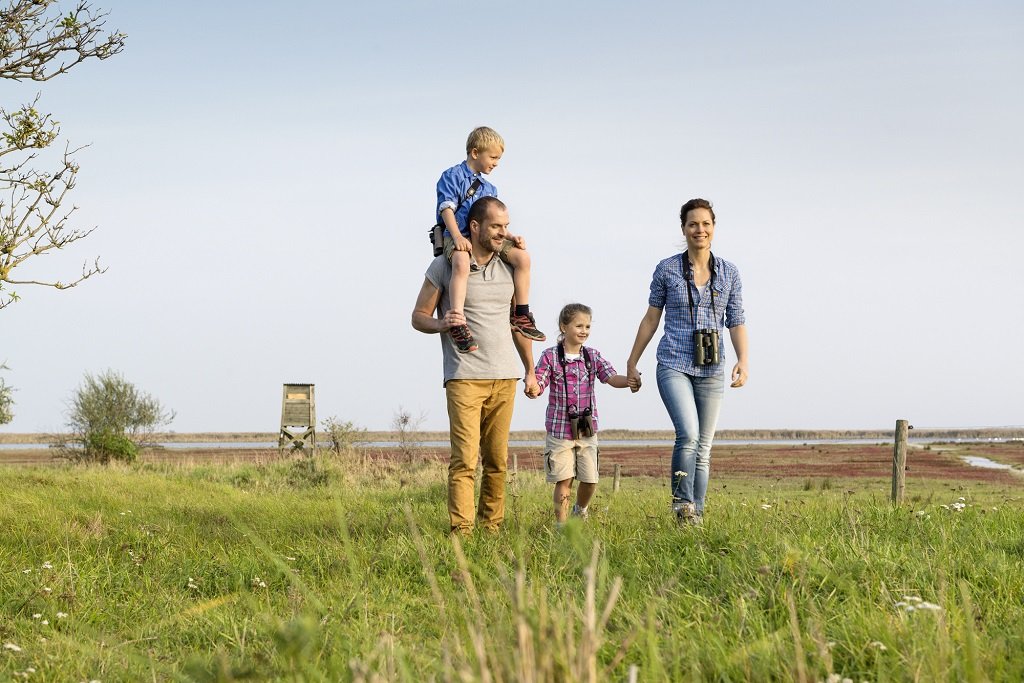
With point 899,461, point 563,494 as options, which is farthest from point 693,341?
Answer: point 899,461

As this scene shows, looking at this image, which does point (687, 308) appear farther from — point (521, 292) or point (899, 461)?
point (899, 461)

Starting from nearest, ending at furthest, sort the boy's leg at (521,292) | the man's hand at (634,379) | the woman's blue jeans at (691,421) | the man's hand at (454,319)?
the man's hand at (454,319), the boy's leg at (521,292), the woman's blue jeans at (691,421), the man's hand at (634,379)

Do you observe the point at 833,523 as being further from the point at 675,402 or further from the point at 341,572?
the point at 341,572

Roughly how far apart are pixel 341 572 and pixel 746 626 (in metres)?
2.93

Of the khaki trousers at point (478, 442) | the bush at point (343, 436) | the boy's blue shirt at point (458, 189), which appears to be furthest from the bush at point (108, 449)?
the khaki trousers at point (478, 442)

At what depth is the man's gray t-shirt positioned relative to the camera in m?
6.39

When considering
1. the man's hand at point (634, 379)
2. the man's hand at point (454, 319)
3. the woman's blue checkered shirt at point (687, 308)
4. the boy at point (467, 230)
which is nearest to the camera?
the man's hand at point (454, 319)

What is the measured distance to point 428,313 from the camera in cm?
661

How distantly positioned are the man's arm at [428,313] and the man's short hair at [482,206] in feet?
1.92

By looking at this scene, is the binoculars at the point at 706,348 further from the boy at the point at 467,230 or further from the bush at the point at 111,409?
the bush at the point at 111,409

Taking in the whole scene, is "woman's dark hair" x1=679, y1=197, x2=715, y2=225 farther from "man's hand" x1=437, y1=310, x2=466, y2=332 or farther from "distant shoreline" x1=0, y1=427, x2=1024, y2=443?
"distant shoreline" x1=0, y1=427, x2=1024, y2=443

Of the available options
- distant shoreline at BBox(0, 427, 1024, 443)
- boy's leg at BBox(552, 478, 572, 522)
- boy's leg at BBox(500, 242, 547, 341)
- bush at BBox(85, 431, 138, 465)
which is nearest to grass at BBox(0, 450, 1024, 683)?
boy's leg at BBox(552, 478, 572, 522)

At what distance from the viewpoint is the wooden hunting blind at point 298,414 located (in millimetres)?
30562

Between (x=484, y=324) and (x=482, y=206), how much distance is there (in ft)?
2.73
